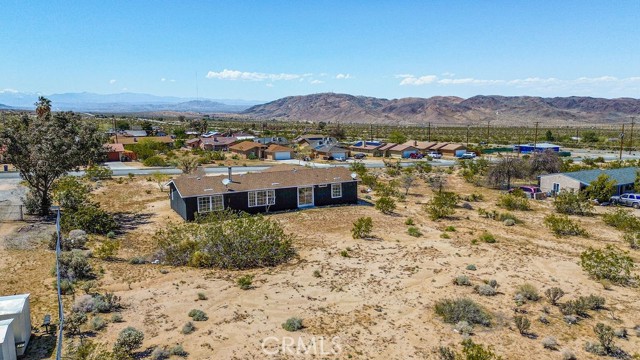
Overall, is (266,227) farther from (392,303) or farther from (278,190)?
(278,190)

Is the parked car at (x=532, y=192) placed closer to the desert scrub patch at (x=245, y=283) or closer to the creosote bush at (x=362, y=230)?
the creosote bush at (x=362, y=230)

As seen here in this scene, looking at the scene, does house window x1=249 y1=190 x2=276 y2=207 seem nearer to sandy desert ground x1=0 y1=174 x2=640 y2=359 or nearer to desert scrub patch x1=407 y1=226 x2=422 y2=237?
sandy desert ground x1=0 y1=174 x2=640 y2=359

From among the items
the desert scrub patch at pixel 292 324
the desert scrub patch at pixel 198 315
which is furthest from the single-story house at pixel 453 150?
the desert scrub patch at pixel 198 315

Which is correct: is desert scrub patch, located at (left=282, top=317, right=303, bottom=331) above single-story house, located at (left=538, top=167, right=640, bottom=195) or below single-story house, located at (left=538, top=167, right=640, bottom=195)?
below

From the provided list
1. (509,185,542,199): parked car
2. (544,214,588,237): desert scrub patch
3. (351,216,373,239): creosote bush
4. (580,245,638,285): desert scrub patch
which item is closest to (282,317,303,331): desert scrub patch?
(351,216,373,239): creosote bush

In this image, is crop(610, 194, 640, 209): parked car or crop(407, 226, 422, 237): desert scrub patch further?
crop(610, 194, 640, 209): parked car

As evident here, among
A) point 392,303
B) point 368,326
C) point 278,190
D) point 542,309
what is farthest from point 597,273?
point 278,190
